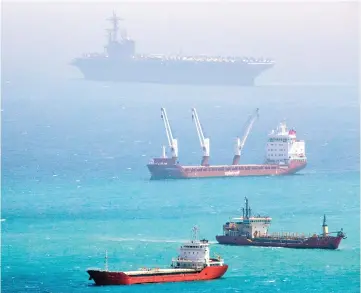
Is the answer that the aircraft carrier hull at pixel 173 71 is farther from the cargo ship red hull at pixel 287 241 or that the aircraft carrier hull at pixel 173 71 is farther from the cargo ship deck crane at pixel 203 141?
the cargo ship red hull at pixel 287 241

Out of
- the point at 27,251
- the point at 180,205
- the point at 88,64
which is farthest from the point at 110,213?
the point at 88,64

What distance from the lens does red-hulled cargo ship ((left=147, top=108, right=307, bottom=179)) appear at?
171 ft

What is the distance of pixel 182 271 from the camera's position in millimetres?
37438

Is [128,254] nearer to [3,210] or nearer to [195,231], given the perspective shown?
[195,231]

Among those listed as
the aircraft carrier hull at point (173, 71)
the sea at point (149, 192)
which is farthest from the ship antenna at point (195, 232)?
the aircraft carrier hull at point (173, 71)


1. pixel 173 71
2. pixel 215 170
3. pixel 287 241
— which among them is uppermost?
pixel 173 71

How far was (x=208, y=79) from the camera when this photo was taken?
56125 mm

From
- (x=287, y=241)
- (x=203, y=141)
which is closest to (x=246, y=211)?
(x=287, y=241)

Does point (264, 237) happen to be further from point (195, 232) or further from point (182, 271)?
point (182, 271)

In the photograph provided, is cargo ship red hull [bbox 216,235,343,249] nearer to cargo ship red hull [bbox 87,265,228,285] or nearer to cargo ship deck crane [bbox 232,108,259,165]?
cargo ship red hull [bbox 87,265,228,285]

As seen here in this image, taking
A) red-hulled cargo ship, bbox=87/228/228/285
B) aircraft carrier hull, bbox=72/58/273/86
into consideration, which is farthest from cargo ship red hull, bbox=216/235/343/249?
aircraft carrier hull, bbox=72/58/273/86

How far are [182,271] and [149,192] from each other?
11386 mm

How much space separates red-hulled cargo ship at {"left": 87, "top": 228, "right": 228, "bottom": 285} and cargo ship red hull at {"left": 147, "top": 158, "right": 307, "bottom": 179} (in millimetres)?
13574

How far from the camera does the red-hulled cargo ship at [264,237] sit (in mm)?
41062
